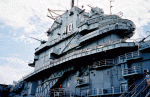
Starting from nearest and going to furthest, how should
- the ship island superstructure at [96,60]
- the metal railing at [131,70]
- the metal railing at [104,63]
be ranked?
the metal railing at [131,70] < the ship island superstructure at [96,60] < the metal railing at [104,63]

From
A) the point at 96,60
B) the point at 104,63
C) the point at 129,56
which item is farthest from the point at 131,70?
the point at 96,60

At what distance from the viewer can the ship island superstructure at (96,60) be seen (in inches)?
637

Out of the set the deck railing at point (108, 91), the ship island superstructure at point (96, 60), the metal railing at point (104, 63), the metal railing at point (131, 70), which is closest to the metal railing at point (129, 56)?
the ship island superstructure at point (96, 60)

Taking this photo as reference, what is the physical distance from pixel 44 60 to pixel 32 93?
578cm

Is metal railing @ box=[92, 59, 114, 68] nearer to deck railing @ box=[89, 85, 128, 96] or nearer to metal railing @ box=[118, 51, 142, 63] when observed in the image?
metal railing @ box=[118, 51, 142, 63]

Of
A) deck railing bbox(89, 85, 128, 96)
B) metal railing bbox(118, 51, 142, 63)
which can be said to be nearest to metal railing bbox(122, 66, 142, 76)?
metal railing bbox(118, 51, 142, 63)

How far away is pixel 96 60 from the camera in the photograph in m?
19.5

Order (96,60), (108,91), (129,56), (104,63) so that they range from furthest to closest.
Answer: (96,60), (104,63), (108,91), (129,56)

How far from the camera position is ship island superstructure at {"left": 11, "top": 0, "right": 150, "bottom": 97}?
1617 centimetres

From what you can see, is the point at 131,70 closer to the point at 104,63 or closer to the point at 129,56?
the point at 129,56

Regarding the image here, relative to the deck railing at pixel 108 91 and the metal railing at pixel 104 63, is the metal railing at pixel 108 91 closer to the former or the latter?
the deck railing at pixel 108 91

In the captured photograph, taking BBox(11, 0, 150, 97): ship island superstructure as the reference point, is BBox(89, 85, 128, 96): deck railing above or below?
below

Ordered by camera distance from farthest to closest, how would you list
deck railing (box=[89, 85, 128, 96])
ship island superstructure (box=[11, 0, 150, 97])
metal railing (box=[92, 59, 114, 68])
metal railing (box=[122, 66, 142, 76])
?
metal railing (box=[92, 59, 114, 68]) < ship island superstructure (box=[11, 0, 150, 97]) < deck railing (box=[89, 85, 128, 96]) < metal railing (box=[122, 66, 142, 76])

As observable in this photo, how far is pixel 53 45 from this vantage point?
91.6 feet
